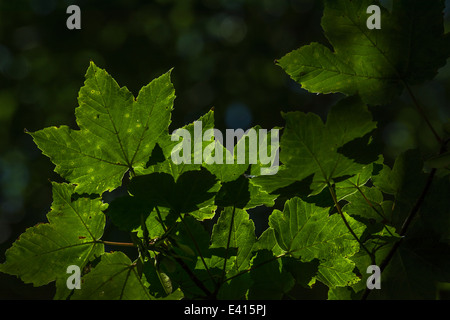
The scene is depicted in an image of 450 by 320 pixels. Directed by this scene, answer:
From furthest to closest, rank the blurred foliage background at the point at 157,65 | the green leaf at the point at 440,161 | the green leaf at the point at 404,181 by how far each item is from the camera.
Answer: the blurred foliage background at the point at 157,65 → the green leaf at the point at 404,181 → the green leaf at the point at 440,161

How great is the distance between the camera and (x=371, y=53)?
0.68 meters

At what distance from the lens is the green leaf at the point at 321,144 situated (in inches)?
22.5

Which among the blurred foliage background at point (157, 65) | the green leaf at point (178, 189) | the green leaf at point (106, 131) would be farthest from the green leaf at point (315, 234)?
the blurred foliage background at point (157, 65)

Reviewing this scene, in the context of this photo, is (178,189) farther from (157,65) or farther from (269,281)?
(157,65)

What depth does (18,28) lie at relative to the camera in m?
7.20

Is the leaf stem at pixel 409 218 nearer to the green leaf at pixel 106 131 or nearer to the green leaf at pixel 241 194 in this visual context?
the green leaf at pixel 241 194

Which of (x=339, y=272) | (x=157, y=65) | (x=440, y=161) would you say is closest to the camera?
(x=440, y=161)

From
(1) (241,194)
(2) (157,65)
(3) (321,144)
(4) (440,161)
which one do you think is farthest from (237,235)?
(2) (157,65)

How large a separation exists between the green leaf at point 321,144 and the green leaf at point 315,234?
0.24 ft

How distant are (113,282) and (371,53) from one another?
1.79 feet

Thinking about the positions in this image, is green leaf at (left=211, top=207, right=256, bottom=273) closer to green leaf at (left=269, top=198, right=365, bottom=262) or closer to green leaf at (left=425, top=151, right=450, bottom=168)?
green leaf at (left=269, top=198, right=365, bottom=262)

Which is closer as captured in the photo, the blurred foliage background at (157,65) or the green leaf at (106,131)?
the green leaf at (106,131)

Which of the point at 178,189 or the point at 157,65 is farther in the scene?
the point at 157,65
